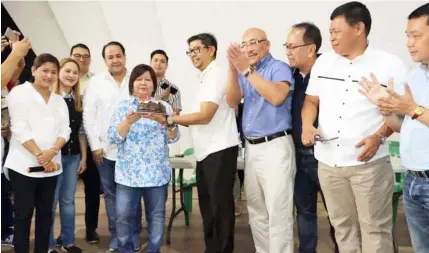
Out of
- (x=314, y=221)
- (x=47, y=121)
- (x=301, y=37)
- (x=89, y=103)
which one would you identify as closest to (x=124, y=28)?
(x=89, y=103)

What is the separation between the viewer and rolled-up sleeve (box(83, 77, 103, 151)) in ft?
9.33

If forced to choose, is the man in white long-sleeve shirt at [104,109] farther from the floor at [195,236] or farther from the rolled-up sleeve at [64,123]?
the floor at [195,236]

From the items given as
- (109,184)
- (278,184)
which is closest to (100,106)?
(109,184)

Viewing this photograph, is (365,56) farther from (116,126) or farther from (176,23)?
(176,23)

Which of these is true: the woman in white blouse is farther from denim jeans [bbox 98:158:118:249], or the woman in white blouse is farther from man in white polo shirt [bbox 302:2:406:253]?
man in white polo shirt [bbox 302:2:406:253]

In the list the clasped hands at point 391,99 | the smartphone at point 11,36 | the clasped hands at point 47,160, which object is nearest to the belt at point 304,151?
the clasped hands at point 391,99

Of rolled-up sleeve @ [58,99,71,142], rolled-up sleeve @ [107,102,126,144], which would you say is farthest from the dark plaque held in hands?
rolled-up sleeve @ [58,99,71,142]

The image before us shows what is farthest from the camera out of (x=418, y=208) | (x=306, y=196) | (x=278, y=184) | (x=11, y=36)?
(x=11, y=36)

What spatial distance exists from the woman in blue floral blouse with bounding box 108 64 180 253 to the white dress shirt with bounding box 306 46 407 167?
3.37 ft

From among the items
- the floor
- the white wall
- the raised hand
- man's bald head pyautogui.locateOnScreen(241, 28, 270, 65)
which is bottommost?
the floor

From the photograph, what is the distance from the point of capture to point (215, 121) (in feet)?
8.11

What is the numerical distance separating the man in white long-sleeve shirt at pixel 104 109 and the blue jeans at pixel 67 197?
0.17 m

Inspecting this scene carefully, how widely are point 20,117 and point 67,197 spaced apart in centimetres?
72

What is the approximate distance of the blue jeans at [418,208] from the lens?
5.04 feet
